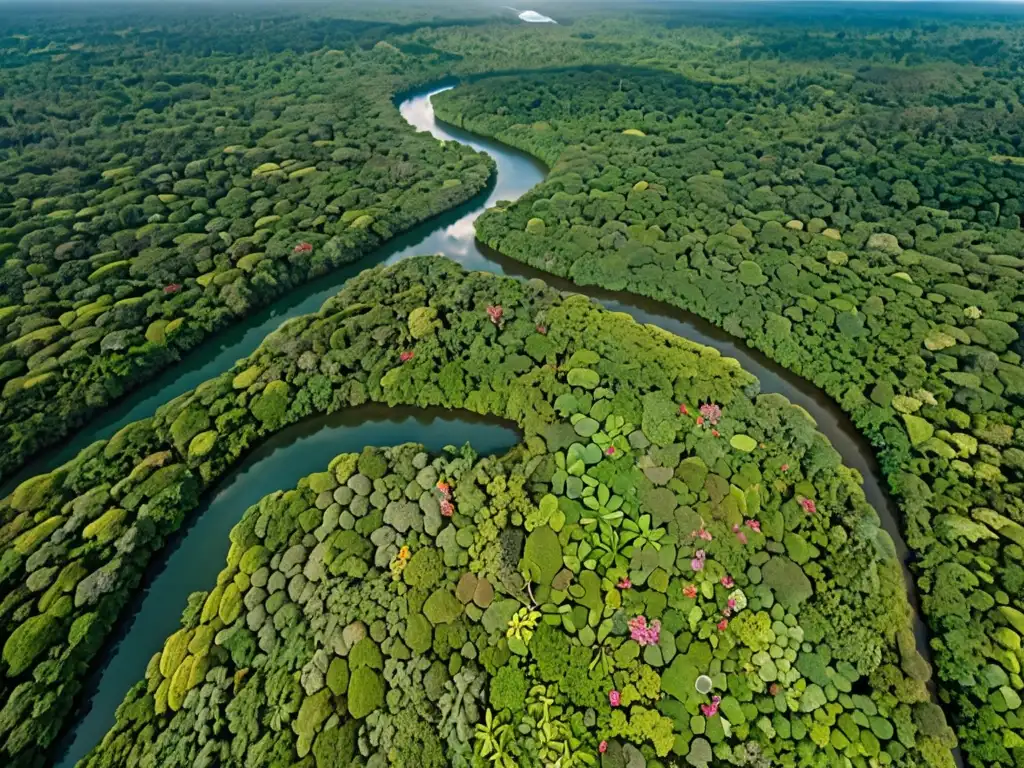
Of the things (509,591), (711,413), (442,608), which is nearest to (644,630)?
(509,591)

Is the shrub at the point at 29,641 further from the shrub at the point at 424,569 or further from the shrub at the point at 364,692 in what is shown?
the shrub at the point at 424,569

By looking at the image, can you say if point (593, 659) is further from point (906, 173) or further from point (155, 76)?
point (155, 76)

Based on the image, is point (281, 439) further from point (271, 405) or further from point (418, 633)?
point (418, 633)

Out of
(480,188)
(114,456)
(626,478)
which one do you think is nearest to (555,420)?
(626,478)

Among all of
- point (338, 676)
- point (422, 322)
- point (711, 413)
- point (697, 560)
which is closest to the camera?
point (338, 676)

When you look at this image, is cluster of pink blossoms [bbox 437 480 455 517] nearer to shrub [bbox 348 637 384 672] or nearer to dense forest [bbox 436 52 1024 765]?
shrub [bbox 348 637 384 672]
